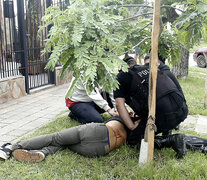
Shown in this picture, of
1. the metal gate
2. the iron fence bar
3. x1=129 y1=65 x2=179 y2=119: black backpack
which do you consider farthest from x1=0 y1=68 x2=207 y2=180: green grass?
the iron fence bar

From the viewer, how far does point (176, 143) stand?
3.42 meters

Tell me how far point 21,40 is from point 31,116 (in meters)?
2.70

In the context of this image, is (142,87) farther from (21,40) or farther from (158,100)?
(21,40)

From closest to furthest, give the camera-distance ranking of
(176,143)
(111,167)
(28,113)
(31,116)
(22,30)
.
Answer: (111,167) < (176,143) < (31,116) < (28,113) < (22,30)

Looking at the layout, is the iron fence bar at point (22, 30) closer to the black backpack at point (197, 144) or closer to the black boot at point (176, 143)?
the black boot at point (176, 143)

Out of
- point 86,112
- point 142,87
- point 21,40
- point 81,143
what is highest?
point 21,40

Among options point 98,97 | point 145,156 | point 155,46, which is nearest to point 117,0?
point 155,46

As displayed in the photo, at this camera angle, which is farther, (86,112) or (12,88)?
(12,88)

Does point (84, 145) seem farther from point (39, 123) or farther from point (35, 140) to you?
point (39, 123)

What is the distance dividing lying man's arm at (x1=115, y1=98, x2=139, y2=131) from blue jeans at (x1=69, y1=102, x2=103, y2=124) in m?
1.14

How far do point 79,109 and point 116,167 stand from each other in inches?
68.0

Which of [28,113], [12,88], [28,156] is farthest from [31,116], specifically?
[28,156]

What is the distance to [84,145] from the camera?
11.3 feet

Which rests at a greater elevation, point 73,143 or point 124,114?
point 124,114
